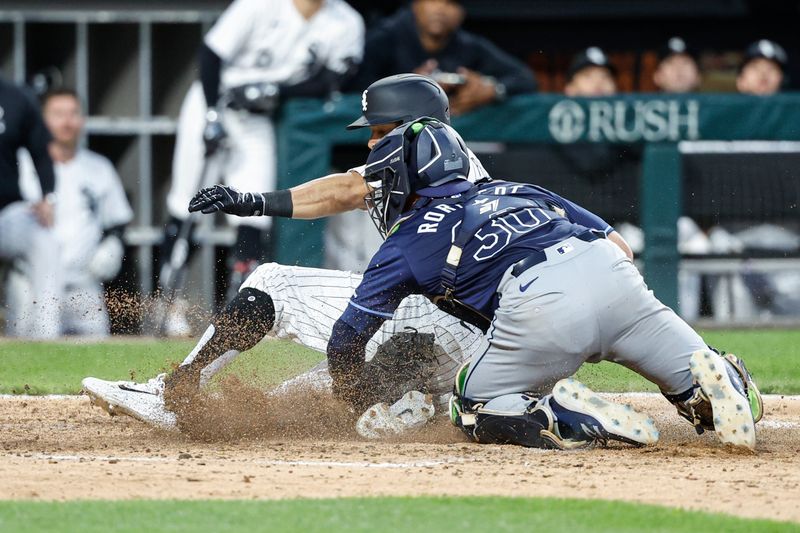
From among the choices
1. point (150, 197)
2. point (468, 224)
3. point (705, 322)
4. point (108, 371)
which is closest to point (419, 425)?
point (468, 224)

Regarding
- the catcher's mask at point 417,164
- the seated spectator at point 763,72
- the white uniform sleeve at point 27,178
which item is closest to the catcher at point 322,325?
the catcher's mask at point 417,164

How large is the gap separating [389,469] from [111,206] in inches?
276

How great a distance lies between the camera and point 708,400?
203 inches

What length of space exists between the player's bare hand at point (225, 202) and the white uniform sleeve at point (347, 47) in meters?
4.83

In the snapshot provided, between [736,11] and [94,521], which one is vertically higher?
[736,11]

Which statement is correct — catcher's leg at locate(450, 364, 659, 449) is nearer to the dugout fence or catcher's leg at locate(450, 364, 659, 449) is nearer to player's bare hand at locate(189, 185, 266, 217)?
player's bare hand at locate(189, 185, 266, 217)

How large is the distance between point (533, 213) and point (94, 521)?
2078 mm

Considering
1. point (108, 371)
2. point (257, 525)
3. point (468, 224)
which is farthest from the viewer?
point (108, 371)

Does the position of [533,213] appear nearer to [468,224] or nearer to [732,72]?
[468,224]

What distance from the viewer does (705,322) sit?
397 inches

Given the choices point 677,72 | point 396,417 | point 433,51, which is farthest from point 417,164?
point 677,72

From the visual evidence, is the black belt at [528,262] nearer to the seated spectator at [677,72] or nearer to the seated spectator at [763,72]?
the seated spectator at [763,72]

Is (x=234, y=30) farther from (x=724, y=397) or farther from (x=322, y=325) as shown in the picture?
(x=724, y=397)

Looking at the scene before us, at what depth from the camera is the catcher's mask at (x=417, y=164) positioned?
5.28 m
